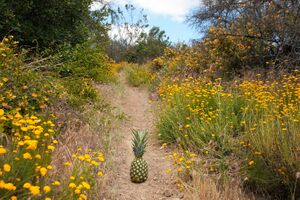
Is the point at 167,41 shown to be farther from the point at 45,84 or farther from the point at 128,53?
the point at 45,84

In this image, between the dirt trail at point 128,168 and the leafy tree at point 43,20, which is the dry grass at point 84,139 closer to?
the dirt trail at point 128,168

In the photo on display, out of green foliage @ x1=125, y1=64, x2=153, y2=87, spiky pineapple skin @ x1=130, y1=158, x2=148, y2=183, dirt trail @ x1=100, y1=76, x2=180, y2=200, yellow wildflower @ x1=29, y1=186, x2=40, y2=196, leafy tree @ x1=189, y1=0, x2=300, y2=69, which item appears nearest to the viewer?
yellow wildflower @ x1=29, y1=186, x2=40, y2=196

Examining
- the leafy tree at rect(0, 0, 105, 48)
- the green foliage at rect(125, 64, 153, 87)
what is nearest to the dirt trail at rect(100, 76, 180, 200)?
the leafy tree at rect(0, 0, 105, 48)

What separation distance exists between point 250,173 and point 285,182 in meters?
0.39

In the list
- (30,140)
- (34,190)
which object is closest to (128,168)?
(30,140)

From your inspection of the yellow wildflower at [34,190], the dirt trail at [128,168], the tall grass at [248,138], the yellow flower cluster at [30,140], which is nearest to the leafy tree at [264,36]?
the tall grass at [248,138]

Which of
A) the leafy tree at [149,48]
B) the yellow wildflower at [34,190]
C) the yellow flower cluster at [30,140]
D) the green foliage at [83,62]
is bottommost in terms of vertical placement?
the yellow wildflower at [34,190]

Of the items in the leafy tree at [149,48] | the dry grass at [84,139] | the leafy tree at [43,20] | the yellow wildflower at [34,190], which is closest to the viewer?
the yellow wildflower at [34,190]

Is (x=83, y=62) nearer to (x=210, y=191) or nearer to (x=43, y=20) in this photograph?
(x=43, y=20)

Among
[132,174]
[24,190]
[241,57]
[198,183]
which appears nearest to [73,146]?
[132,174]

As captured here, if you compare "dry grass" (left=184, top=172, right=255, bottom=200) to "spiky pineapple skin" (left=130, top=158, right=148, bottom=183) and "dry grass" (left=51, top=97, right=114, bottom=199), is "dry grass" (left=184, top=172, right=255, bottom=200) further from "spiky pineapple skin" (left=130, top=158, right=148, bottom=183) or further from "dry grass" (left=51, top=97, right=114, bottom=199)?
"dry grass" (left=51, top=97, right=114, bottom=199)

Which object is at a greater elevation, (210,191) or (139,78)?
(139,78)

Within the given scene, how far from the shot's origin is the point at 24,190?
2.30 metres

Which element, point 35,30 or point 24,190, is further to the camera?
point 35,30
